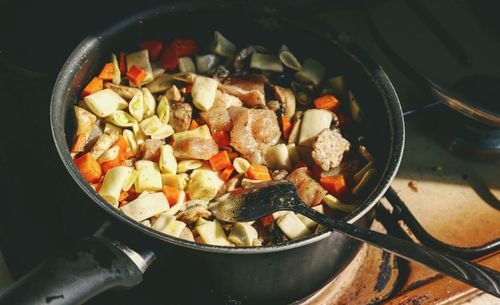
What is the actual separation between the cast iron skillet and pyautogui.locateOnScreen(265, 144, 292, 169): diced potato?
184 mm

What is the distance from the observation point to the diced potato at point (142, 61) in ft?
4.09

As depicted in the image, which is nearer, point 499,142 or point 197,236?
point 197,236

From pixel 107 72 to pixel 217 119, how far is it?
0.87 feet

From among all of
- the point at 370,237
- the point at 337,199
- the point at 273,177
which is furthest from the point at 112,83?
the point at 370,237

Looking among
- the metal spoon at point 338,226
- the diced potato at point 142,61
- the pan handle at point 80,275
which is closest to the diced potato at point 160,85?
the diced potato at point 142,61

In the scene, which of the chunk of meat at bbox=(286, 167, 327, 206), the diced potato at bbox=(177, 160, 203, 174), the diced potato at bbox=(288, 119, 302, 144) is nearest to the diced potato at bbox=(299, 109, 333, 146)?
the diced potato at bbox=(288, 119, 302, 144)

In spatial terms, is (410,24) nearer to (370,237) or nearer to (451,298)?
(451,298)

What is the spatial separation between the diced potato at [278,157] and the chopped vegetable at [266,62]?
0.70ft

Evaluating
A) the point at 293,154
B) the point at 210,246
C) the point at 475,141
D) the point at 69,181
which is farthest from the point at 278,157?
the point at 475,141

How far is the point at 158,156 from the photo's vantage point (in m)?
1.12

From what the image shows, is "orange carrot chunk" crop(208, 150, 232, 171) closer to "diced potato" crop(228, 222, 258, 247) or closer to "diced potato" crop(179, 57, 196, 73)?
"diced potato" crop(228, 222, 258, 247)

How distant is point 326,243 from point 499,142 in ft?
2.46

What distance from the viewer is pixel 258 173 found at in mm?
1112

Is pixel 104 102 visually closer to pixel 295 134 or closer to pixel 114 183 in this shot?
pixel 114 183
